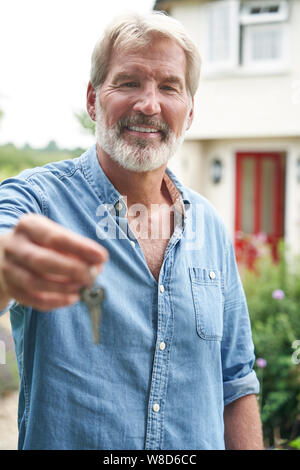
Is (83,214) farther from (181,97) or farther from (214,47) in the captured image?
(214,47)

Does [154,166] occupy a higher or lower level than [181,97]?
lower

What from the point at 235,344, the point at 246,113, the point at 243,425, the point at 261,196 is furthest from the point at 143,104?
the point at 261,196

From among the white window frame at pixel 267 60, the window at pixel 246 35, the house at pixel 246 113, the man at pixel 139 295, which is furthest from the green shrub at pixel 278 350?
the window at pixel 246 35

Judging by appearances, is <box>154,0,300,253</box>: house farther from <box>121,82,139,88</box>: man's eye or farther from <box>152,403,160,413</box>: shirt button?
<box>152,403,160,413</box>: shirt button

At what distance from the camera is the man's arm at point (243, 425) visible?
5.61 ft

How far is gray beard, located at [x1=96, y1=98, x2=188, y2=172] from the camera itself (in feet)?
5.12

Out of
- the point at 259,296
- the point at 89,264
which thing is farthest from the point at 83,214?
the point at 259,296

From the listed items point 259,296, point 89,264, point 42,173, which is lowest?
point 259,296

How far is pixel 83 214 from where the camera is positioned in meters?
1.45

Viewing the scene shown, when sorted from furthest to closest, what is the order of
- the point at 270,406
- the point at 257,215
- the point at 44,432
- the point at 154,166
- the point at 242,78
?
the point at 257,215, the point at 242,78, the point at 270,406, the point at 154,166, the point at 44,432

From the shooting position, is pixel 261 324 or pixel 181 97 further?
pixel 261 324

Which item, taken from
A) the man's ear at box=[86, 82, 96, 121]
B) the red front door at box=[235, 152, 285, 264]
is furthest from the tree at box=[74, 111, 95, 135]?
the red front door at box=[235, 152, 285, 264]

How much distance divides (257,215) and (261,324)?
6.25 meters

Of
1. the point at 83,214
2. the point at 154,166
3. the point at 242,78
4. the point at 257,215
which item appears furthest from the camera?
the point at 257,215
